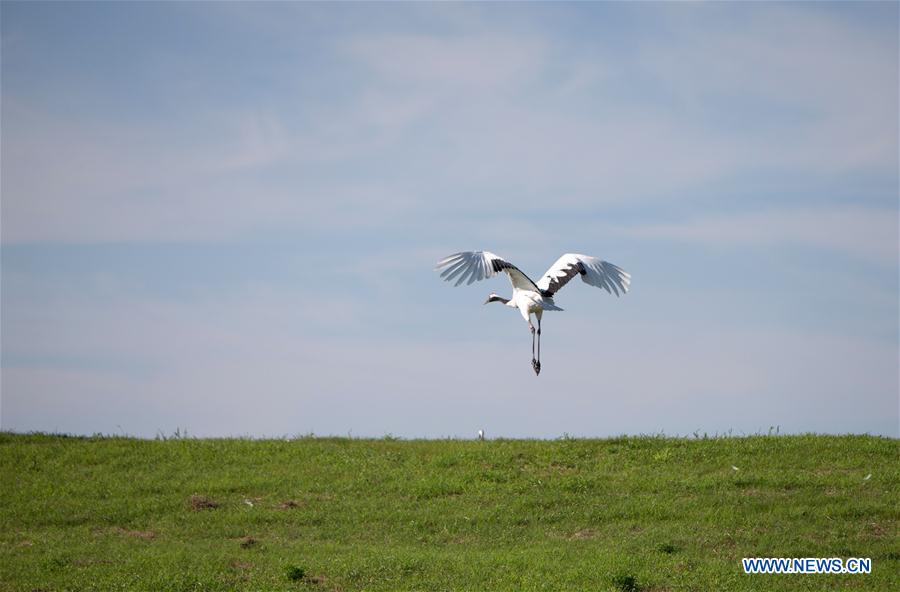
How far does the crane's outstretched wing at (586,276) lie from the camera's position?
20031 millimetres

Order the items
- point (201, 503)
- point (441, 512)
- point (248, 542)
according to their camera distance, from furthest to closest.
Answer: point (201, 503) < point (441, 512) < point (248, 542)

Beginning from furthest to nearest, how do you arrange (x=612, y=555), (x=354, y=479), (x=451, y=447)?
1. (x=451, y=447)
2. (x=354, y=479)
3. (x=612, y=555)

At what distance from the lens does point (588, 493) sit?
18.4 meters

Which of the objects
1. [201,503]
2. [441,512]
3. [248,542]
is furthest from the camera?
[201,503]

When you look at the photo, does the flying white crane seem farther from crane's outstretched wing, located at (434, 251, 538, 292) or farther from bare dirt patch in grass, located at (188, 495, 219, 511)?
A: bare dirt patch in grass, located at (188, 495, 219, 511)

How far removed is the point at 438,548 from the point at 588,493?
10.2 feet

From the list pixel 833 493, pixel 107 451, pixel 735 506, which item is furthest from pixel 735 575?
pixel 107 451

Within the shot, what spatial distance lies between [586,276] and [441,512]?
512cm

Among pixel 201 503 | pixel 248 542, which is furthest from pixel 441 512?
pixel 201 503

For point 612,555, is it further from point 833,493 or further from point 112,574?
point 112,574

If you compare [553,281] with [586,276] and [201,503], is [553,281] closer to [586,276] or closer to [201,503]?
[586,276]

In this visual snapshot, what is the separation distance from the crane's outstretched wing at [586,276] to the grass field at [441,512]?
2.99 m

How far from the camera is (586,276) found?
20281 millimetres

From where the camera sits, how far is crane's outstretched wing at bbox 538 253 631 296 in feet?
65.7
